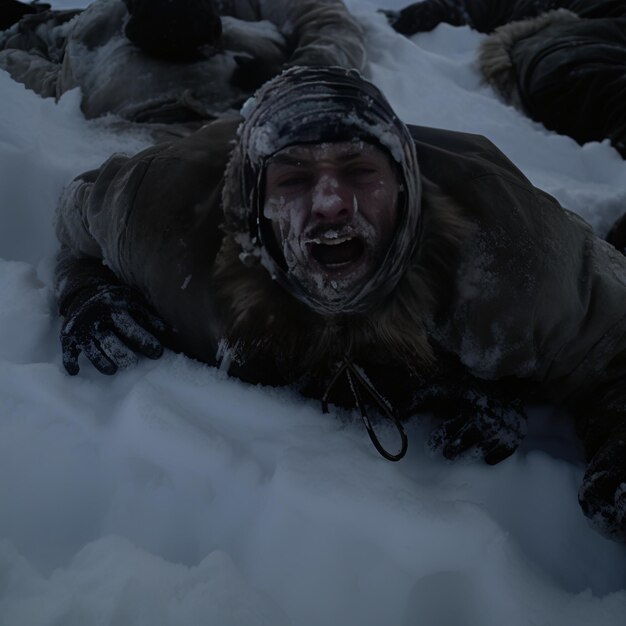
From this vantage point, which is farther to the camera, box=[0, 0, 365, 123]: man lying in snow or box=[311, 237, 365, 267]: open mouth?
box=[0, 0, 365, 123]: man lying in snow

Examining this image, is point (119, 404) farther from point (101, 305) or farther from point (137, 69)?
point (137, 69)

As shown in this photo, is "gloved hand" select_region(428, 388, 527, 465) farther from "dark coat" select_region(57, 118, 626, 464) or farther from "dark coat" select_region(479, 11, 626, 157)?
"dark coat" select_region(479, 11, 626, 157)

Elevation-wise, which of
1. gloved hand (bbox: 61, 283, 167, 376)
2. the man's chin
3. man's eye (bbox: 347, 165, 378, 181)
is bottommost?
gloved hand (bbox: 61, 283, 167, 376)

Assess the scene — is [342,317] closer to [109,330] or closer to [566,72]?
[109,330]

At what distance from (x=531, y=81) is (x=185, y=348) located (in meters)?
2.09

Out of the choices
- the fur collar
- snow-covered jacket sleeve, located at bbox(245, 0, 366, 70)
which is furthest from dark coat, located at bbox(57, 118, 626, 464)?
snow-covered jacket sleeve, located at bbox(245, 0, 366, 70)

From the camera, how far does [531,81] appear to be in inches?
105

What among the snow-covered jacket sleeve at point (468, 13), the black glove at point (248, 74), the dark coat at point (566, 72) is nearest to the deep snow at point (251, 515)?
the black glove at point (248, 74)

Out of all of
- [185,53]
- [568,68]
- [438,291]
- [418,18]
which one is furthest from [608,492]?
[418,18]

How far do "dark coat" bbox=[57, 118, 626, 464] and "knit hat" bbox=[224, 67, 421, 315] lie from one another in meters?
0.04

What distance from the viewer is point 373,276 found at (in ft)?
3.28

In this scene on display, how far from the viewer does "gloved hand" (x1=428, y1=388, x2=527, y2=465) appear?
3.61 ft

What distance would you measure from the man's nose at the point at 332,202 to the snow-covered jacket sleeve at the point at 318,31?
1495 mm

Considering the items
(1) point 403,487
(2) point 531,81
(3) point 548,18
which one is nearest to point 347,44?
(2) point 531,81
